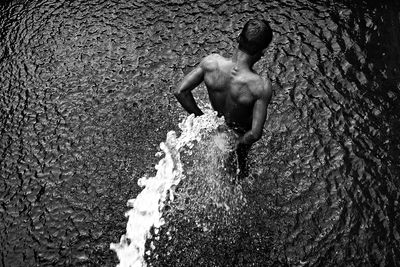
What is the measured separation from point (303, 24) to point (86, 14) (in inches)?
140

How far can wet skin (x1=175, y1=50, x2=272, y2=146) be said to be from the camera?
414cm

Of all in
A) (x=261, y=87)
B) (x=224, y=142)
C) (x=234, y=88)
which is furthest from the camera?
(x=224, y=142)

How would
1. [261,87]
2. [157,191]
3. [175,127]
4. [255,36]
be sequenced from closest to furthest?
[255,36] → [261,87] → [157,191] → [175,127]

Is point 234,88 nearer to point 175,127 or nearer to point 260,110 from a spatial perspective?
point 260,110

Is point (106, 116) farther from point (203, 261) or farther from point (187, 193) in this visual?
point (203, 261)

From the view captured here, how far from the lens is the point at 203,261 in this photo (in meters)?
4.88

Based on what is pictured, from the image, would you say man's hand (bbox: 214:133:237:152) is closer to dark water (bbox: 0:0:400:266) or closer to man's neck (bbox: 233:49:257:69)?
dark water (bbox: 0:0:400:266)

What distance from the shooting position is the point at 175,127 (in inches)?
244

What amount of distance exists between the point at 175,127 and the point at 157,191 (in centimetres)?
106

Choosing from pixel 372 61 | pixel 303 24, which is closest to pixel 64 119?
pixel 303 24

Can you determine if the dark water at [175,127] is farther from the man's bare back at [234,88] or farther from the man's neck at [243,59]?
the man's neck at [243,59]

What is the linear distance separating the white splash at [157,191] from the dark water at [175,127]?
0.13m

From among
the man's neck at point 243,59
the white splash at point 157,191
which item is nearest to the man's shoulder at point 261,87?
the man's neck at point 243,59

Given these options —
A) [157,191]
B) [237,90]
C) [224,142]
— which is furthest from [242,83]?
[157,191]
